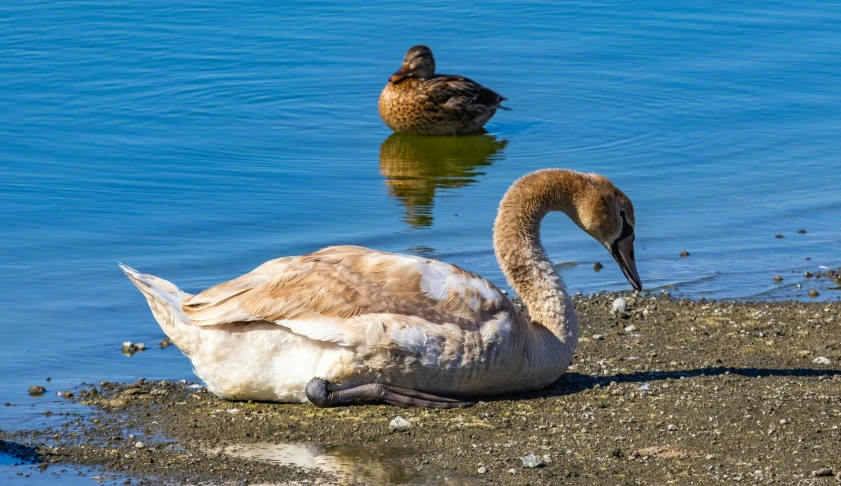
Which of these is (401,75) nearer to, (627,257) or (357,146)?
(357,146)

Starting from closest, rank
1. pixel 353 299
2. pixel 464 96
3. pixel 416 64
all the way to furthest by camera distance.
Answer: pixel 353 299 → pixel 464 96 → pixel 416 64

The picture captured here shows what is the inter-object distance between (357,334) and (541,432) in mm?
1228

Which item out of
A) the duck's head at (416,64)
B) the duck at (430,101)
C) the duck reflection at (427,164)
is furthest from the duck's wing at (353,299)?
the duck's head at (416,64)

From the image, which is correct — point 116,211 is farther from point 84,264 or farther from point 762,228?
point 762,228

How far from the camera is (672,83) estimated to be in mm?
18641

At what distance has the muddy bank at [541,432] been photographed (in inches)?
255

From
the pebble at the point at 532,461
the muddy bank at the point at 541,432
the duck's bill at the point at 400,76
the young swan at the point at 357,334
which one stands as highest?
Result: the duck's bill at the point at 400,76

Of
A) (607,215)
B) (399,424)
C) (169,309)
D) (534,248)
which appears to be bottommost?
(399,424)

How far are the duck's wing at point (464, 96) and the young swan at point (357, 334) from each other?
9.48 m

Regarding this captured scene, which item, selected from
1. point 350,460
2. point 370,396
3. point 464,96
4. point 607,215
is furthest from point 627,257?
point 464,96

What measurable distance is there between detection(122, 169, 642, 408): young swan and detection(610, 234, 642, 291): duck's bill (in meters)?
0.94

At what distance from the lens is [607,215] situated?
27.5 ft

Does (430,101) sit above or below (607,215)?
below

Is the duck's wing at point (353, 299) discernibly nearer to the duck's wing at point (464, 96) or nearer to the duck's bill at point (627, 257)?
the duck's bill at point (627, 257)
